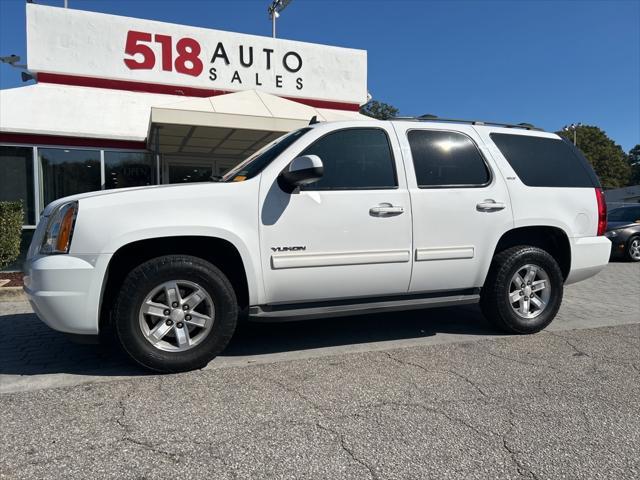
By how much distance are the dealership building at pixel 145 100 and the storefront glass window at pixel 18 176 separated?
0.02 m

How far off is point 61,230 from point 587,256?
4847 millimetres

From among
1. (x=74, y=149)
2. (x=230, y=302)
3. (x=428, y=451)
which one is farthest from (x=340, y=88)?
(x=428, y=451)

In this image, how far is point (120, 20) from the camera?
39.7 feet

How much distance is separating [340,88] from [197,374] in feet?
39.9

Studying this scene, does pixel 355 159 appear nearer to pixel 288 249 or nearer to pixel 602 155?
pixel 288 249

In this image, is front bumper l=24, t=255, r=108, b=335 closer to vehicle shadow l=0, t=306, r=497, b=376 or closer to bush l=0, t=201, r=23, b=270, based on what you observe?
vehicle shadow l=0, t=306, r=497, b=376

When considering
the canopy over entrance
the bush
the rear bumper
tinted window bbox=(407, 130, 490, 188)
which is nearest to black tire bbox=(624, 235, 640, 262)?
the canopy over entrance

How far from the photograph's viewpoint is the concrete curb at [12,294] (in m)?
6.80

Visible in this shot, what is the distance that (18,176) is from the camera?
9914 millimetres

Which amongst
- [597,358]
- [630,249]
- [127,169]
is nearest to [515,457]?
[597,358]

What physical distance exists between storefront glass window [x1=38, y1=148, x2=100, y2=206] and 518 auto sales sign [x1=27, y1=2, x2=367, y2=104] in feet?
8.80

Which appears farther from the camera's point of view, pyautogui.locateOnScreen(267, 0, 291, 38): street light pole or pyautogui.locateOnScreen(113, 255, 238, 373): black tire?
pyautogui.locateOnScreen(267, 0, 291, 38): street light pole

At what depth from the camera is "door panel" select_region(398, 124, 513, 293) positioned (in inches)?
166

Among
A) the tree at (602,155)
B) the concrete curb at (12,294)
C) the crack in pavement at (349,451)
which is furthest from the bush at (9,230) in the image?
the tree at (602,155)
